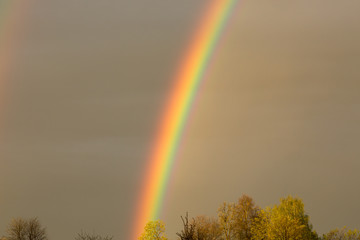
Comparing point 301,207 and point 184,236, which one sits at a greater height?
point 301,207

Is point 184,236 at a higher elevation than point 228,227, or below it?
below

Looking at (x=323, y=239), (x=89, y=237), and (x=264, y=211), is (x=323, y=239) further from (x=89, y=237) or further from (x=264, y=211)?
(x=89, y=237)

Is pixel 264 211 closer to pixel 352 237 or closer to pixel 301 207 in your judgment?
pixel 301 207

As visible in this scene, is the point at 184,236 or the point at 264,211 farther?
the point at 264,211

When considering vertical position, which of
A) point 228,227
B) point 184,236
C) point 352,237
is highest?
point 228,227

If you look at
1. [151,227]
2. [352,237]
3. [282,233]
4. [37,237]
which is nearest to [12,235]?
[37,237]

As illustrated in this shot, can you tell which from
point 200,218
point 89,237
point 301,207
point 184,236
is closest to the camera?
point 184,236

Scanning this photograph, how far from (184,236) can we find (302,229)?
5320 centimetres

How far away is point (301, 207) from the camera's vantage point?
397 ft

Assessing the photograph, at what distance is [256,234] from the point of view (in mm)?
115625

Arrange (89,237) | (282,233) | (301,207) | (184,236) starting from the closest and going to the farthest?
1. (184,236)
2. (89,237)
3. (282,233)
4. (301,207)

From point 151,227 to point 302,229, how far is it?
2621cm

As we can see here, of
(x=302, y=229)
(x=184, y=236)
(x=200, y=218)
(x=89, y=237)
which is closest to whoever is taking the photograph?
(x=184, y=236)

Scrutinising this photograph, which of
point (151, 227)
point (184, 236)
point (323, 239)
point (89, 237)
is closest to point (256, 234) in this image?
point (323, 239)
